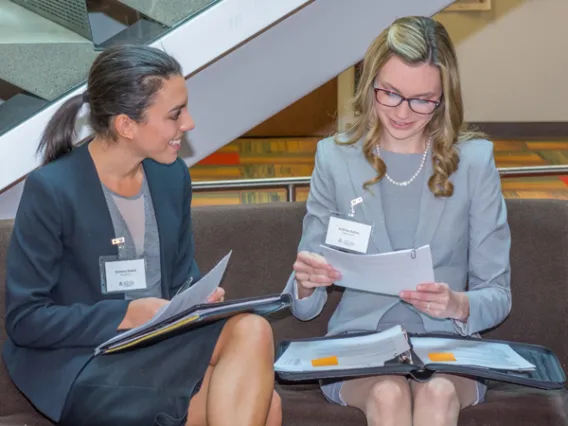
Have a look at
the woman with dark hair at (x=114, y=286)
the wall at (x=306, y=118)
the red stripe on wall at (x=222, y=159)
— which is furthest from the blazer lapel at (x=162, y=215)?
the wall at (x=306, y=118)

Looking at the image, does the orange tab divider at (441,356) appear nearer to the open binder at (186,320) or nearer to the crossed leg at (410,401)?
the crossed leg at (410,401)

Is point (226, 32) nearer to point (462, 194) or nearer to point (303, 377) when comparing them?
point (462, 194)

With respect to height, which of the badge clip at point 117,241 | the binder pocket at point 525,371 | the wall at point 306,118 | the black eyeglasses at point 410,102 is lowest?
the wall at point 306,118

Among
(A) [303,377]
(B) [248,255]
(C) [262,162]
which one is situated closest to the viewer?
(A) [303,377]

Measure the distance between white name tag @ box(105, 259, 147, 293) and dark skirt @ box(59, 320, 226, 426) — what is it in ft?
0.57

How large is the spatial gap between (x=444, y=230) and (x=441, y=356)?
1.25 ft

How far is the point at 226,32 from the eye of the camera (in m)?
3.02

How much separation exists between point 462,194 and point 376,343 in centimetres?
48

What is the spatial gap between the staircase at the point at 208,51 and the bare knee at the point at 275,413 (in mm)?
1240

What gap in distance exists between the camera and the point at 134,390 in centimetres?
211

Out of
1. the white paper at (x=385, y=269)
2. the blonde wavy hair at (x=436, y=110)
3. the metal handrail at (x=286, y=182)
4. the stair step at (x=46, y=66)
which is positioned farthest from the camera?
the metal handrail at (x=286, y=182)

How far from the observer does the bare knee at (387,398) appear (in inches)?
83.2

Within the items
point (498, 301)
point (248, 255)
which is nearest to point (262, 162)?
point (248, 255)

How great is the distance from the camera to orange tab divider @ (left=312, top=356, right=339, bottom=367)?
2154 mm
